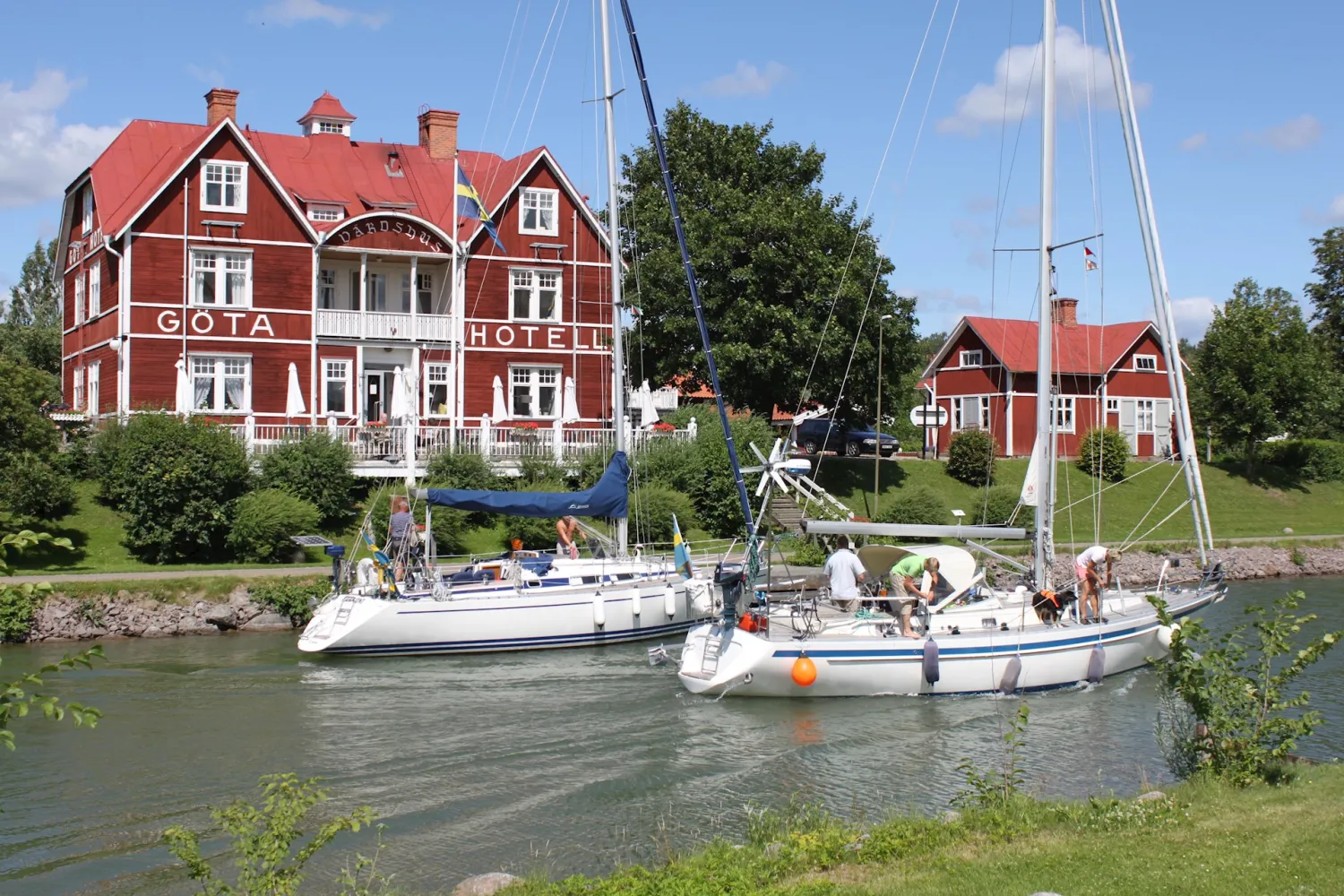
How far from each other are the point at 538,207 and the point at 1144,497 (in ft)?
86.7

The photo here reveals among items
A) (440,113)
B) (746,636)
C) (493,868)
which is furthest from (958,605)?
(440,113)

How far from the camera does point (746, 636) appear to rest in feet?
69.2

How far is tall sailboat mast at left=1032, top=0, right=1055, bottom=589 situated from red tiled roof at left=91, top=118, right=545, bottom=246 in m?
24.8

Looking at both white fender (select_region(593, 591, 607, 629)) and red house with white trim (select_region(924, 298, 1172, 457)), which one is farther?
red house with white trim (select_region(924, 298, 1172, 457))

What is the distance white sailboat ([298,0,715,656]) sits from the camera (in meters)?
25.4

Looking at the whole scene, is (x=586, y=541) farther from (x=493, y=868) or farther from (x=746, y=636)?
(x=493, y=868)

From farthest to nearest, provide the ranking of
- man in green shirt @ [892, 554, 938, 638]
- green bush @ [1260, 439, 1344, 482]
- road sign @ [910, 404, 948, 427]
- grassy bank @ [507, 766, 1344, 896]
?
green bush @ [1260, 439, 1344, 482] < road sign @ [910, 404, 948, 427] < man in green shirt @ [892, 554, 938, 638] < grassy bank @ [507, 766, 1344, 896]

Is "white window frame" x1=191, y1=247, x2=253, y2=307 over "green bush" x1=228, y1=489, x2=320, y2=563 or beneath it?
over

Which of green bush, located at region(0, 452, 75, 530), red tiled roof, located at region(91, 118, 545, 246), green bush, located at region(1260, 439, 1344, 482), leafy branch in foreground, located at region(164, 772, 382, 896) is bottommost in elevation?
leafy branch in foreground, located at region(164, 772, 382, 896)

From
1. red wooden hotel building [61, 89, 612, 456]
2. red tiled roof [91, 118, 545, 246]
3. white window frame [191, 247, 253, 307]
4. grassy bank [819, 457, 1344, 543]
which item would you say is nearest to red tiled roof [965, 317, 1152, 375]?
grassy bank [819, 457, 1344, 543]

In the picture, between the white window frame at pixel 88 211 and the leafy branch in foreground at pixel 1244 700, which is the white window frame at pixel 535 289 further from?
the leafy branch in foreground at pixel 1244 700

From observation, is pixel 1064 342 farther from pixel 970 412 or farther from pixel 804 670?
pixel 804 670

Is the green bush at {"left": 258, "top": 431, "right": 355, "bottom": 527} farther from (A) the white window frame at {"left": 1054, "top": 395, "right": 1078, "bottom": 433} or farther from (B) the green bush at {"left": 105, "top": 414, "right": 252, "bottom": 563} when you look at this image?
(A) the white window frame at {"left": 1054, "top": 395, "right": 1078, "bottom": 433}

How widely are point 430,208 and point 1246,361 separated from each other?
35106 millimetres
